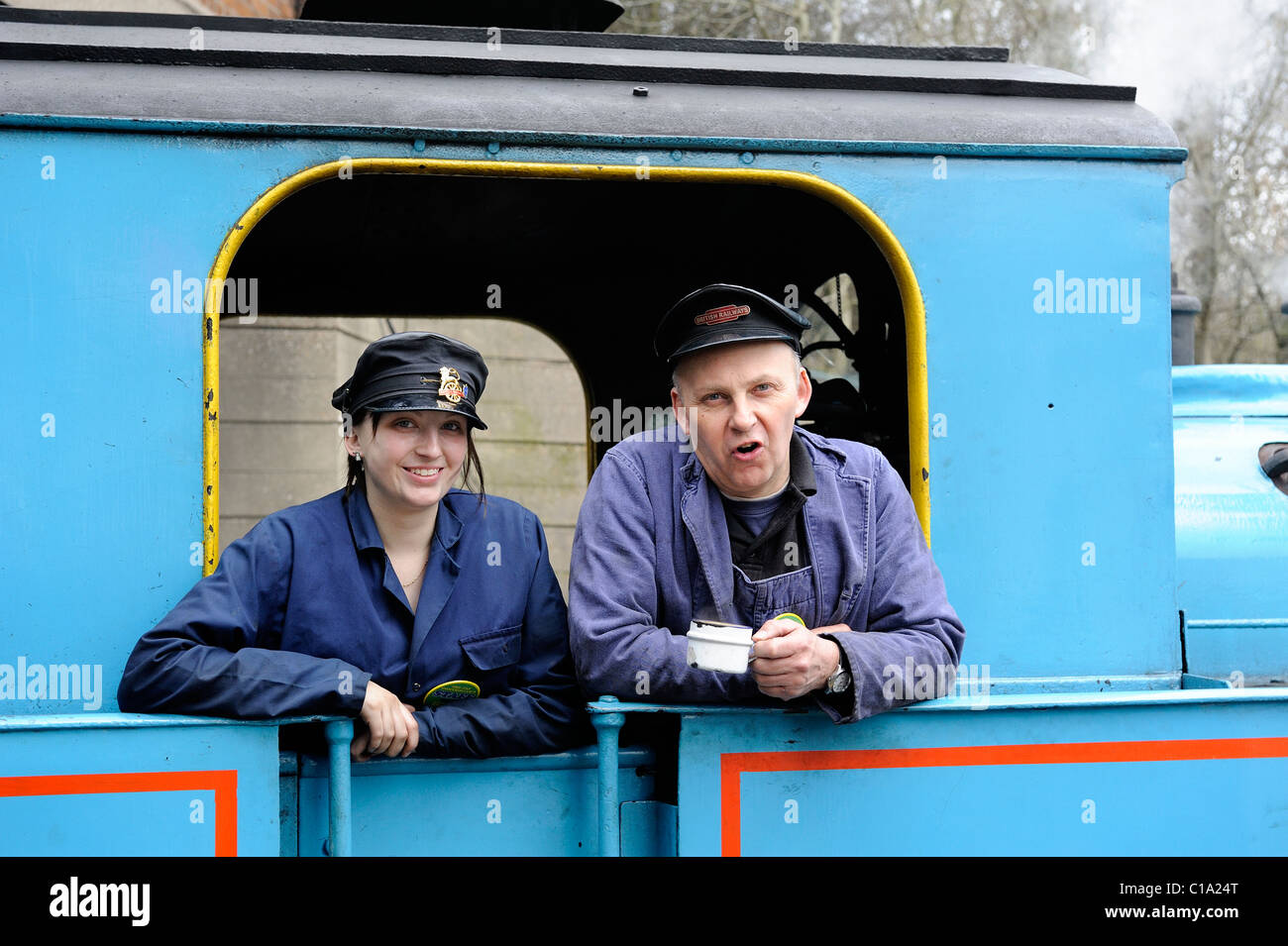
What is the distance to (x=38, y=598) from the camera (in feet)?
8.02

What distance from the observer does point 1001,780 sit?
259 cm

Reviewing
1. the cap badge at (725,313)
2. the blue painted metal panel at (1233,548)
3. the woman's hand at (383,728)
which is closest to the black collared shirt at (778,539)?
the cap badge at (725,313)

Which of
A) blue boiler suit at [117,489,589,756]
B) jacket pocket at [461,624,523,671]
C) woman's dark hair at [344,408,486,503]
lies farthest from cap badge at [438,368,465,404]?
jacket pocket at [461,624,523,671]

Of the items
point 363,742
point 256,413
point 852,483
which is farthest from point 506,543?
point 256,413

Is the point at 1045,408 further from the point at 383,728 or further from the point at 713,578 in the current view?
the point at 383,728

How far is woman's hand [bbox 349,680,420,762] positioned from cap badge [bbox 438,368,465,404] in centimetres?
59

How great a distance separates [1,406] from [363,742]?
0.94 meters

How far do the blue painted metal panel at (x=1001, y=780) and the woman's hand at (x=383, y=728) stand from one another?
536 millimetres

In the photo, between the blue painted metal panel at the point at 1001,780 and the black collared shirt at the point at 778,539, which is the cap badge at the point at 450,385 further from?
the blue painted metal panel at the point at 1001,780

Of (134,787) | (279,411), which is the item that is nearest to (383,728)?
(134,787)

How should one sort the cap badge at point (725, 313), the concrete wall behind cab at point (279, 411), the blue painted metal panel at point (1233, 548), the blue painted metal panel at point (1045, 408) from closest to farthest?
the cap badge at point (725, 313), the blue painted metal panel at point (1045, 408), the blue painted metal panel at point (1233, 548), the concrete wall behind cab at point (279, 411)

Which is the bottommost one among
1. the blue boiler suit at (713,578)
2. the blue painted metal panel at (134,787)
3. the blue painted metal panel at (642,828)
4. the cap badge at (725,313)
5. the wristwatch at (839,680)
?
the blue painted metal panel at (642,828)

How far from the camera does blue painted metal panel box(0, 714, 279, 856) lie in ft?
7.51

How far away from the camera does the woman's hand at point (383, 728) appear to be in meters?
2.42
